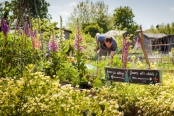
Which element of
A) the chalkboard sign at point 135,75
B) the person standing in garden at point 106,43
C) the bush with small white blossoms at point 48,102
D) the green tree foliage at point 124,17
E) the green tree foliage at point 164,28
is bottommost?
the bush with small white blossoms at point 48,102

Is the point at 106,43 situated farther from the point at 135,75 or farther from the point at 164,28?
the point at 164,28

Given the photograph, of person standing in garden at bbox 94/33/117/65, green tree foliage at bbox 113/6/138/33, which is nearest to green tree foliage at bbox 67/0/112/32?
green tree foliage at bbox 113/6/138/33

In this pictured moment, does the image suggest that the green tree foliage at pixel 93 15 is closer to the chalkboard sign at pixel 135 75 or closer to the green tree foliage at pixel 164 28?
the green tree foliage at pixel 164 28

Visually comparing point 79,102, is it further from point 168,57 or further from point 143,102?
point 168,57

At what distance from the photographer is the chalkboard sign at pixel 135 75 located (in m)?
3.36

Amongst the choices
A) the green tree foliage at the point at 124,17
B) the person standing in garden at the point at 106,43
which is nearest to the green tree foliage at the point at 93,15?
the green tree foliage at the point at 124,17

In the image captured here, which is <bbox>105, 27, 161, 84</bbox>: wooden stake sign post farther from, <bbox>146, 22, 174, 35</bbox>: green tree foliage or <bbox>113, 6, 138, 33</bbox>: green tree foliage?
<bbox>113, 6, 138, 33</bbox>: green tree foliage

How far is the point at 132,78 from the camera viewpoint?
3.62 metres

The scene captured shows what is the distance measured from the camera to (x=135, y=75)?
358 centimetres

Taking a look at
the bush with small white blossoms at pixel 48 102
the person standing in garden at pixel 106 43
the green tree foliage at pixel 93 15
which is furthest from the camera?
the green tree foliage at pixel 93 15

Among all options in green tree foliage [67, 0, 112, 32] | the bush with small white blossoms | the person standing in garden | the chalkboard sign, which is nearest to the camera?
the bush with small white blossoms

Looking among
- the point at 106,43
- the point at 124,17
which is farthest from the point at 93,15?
the point at 106,43

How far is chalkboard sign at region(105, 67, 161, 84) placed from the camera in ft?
11.0

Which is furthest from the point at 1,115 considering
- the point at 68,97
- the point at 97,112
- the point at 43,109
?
the point at 97,112
